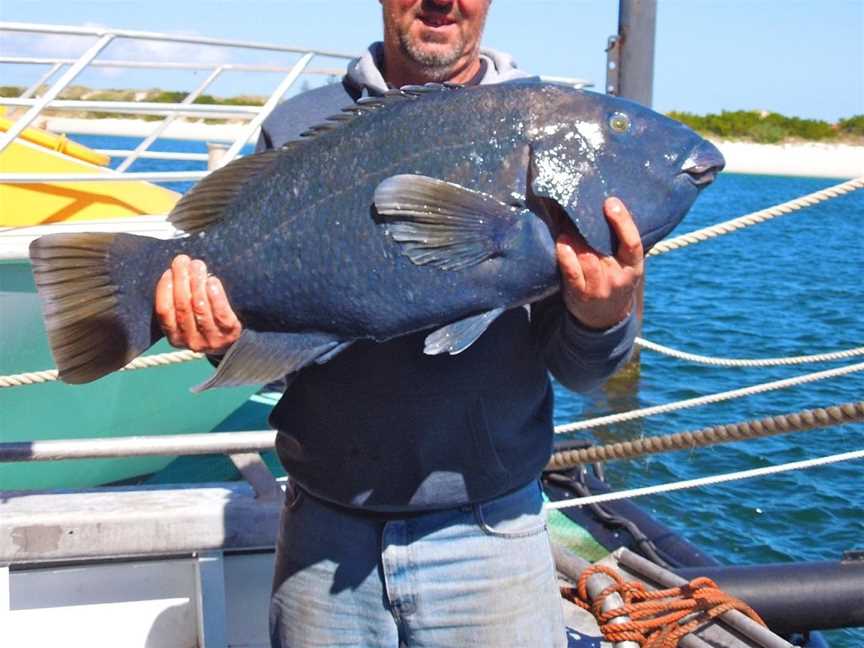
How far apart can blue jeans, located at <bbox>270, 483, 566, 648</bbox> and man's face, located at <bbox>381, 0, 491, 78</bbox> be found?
91cm

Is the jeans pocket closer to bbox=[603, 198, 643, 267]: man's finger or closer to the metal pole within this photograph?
bbox=[603, 198, 643, 267]: man's finger

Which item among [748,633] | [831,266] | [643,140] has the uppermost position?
[643,140]

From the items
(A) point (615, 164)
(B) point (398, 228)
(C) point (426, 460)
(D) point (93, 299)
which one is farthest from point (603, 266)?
(D) point (93, 299)

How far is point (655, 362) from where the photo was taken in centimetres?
1198

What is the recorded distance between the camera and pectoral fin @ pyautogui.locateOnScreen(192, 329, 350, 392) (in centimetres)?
195

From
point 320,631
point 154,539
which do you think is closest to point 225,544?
point 154,539

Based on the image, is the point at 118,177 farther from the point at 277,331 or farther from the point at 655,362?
the point at 655,362

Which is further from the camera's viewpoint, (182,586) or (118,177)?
(118,177)

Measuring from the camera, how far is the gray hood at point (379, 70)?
2.19 metres

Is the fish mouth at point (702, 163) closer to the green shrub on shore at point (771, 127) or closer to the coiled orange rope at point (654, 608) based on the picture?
the coiled orange rope at point (654, 608)

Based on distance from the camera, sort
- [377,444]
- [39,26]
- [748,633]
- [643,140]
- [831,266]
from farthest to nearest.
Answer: [831,266], [39,26], [748,633], [377,444], [643,140]

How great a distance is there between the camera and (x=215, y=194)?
208 cm

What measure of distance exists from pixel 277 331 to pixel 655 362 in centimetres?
1042

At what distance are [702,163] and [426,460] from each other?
0.76 metres
